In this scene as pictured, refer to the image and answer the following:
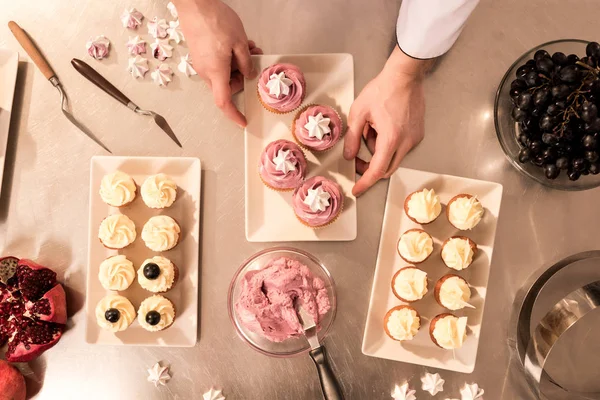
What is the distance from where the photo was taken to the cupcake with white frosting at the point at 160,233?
1598 millimetres

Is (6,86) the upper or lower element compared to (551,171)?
upper

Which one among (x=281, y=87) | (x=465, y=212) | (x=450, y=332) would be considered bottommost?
(x=450, y=332)

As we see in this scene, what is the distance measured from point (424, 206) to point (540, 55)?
63 centimetres

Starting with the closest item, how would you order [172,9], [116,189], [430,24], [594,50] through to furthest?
[430,24], [594,50], [116,189], [172,9]

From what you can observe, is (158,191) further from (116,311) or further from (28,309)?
(28,309)

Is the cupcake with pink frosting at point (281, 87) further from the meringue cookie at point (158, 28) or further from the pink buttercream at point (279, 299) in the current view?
the pink buttercream at point (279, 299)

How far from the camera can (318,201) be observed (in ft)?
5.05

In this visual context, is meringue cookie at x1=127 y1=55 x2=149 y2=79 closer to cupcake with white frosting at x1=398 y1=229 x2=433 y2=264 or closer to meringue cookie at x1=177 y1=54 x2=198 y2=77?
meringue cookie at x1=177 y1=54 x2=198 y2=77

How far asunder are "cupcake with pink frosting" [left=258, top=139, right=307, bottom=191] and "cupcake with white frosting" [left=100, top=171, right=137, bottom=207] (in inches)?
18.8

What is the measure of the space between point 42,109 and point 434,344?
173cm

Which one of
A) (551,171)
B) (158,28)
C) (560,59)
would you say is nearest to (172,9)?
(158,28)

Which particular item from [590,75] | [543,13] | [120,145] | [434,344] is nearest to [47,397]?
[120,145]

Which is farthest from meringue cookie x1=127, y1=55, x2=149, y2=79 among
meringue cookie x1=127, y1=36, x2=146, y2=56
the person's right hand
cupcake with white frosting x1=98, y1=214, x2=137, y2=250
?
cupcake with white frosting x1=98, y1=214, x2=137, y2=250

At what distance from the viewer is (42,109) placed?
1.72 m
